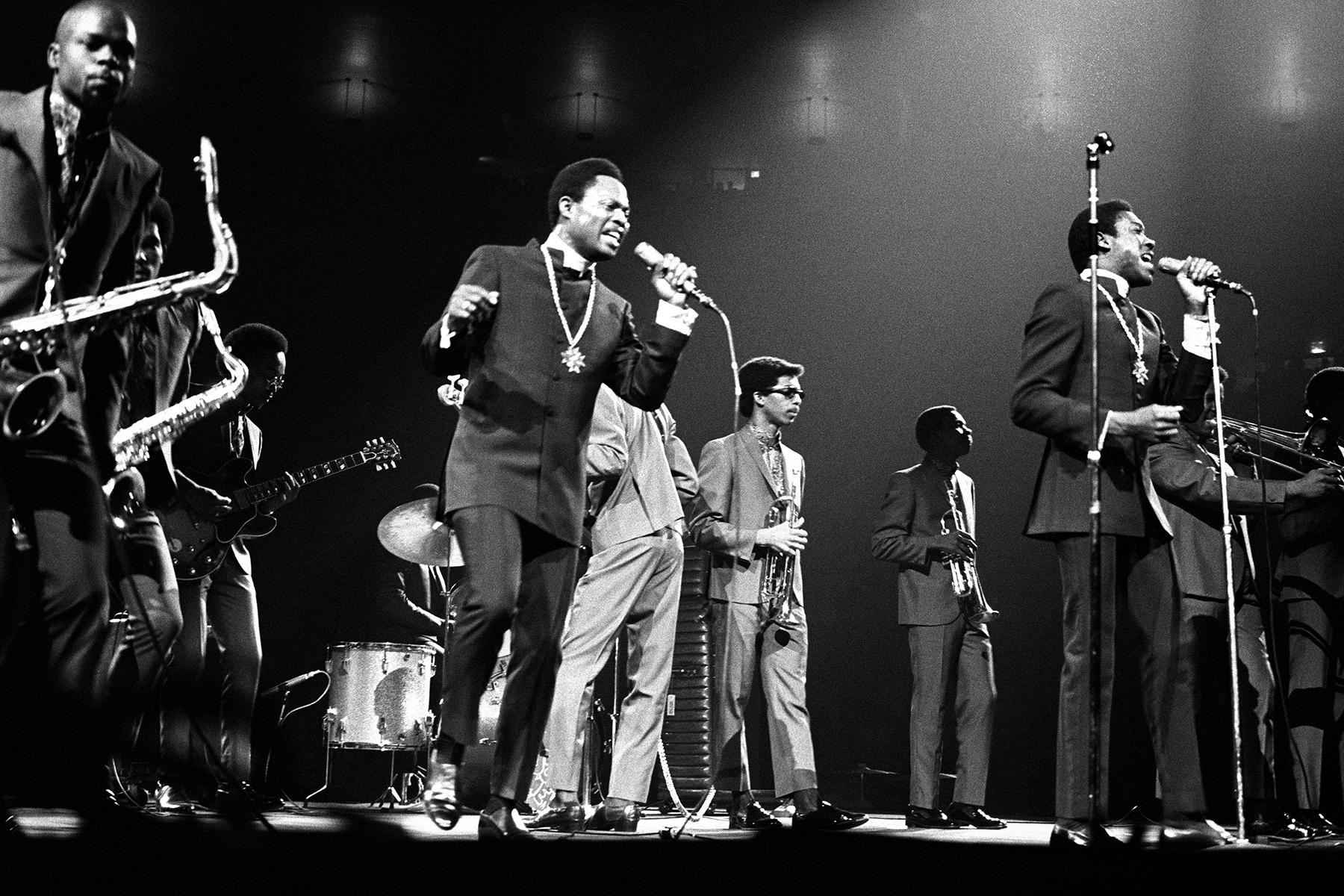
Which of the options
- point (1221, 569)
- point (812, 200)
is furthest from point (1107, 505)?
point (812, 200)

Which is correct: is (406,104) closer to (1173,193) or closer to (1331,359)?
(1173,193)

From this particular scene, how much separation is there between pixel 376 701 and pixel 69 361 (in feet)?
16.0

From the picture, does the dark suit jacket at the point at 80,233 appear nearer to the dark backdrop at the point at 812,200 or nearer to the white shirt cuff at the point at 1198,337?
the white shirt cuff at the point at 1198,337

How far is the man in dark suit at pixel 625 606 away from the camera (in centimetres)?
525

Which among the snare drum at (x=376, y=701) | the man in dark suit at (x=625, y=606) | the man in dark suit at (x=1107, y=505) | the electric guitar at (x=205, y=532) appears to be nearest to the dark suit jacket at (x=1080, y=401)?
the man in dark suit at (x=1107, y=505)

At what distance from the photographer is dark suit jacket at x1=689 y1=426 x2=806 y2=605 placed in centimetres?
611

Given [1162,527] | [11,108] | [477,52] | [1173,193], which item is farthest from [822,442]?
[11,108]

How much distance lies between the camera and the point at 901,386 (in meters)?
9.57

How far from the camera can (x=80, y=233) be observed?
328 cm

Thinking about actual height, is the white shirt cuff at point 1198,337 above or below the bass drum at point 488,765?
above

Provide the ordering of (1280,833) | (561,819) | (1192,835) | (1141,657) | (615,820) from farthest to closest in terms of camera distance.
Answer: (1280,833)
(615,820)
(561,819)
(1141,657)
(1192,835)

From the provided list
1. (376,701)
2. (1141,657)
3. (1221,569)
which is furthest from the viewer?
(376,701)

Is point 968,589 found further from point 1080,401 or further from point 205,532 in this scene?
point 205,532

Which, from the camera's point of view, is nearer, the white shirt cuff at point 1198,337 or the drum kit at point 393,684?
the white shirt cuff at point 1198,337
